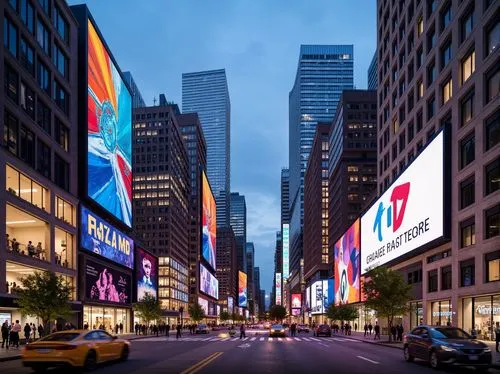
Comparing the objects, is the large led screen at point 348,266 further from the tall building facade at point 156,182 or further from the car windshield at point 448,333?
the car windshield at point 448,333

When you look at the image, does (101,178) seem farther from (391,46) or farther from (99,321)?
(391,46)

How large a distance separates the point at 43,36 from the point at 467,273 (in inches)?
1708

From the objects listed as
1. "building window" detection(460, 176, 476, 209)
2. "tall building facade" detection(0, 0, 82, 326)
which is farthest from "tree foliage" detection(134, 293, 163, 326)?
"building window" detection(460, 176, 476, 209)

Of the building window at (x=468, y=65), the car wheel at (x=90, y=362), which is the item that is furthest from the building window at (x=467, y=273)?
the car wheel at (x=90, y=362)

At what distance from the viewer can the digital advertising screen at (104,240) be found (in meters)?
63.2

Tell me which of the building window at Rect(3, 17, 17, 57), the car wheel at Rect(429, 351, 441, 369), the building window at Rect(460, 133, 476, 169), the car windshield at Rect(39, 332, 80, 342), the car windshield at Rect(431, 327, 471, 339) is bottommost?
the car wheel at Rect(429, 351, 441, 369)

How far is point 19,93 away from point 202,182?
121000mm

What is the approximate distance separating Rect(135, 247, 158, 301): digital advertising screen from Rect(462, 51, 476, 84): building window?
186 feet

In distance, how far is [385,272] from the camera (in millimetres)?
48375

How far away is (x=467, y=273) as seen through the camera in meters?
45.4

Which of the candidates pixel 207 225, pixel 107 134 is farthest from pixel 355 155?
pixel 107 134

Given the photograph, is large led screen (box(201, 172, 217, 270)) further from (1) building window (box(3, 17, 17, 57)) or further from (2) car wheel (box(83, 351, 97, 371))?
(2) car wheel (box(83, 351, 97, 371))

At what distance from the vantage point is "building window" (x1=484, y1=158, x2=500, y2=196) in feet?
132

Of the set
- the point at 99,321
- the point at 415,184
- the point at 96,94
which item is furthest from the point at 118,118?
the point at 415,184
